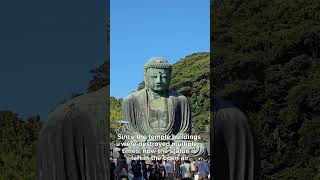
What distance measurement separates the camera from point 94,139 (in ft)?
20.6

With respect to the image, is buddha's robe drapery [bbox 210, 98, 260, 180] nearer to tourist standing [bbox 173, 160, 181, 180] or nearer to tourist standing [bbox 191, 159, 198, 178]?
tourist standing [bbox 191, 159, 198, 178]

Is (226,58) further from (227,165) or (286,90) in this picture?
(227,165)

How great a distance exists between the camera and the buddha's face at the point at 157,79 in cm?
643

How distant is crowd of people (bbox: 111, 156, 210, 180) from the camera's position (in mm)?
6434

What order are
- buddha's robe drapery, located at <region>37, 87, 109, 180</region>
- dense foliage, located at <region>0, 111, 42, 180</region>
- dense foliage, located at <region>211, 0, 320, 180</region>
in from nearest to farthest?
buddha's robe drapery, located at <region>37, 87, 109, 180</region>, dense foliage, located at <region>0, 111, 42, 180</region>, dense foliage, located at <region>211, 0, 320, 180</region>

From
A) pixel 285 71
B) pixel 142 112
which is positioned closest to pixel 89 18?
pixel 285 71

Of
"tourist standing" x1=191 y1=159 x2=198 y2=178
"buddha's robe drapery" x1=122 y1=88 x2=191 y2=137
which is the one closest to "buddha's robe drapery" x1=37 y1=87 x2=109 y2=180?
"buddha's robe drapery" x1=122 y1=88 x2=191 y2=137

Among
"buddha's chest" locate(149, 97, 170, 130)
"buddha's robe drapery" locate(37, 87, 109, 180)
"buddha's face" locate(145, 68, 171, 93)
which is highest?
"buddha's face" locate(145, 68, 171, 93)

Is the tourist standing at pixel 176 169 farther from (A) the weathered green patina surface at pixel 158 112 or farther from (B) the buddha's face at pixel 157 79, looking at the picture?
(B) the buddha's face at pixel 157 79

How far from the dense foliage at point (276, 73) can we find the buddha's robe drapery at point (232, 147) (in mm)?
4209

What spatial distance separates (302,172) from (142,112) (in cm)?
467

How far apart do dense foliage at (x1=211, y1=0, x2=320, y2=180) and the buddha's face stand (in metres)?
4.15

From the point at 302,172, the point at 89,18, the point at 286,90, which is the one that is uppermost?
the point at 89,18

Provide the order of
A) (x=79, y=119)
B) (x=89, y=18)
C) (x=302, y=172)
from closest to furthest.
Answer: (x=79, y=119) → (x=89, y=18) → (x=302, y=172)
